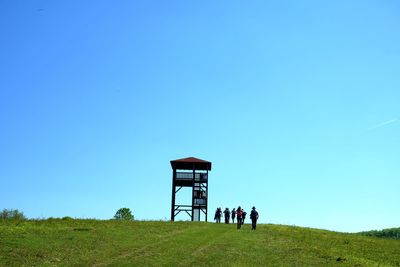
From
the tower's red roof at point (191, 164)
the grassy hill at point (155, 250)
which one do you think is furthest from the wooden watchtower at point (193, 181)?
the grassy hill at point (155, 250)

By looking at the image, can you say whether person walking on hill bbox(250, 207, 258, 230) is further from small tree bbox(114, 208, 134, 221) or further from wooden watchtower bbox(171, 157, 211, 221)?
small tree bbox(114, 208, 134, 221)

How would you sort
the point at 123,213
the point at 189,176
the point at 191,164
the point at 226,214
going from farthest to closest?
the point at 123,213, the point at 191,164, the point at 189,176, the point at 226,214

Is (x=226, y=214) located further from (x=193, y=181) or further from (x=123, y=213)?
(x=123, y=213)

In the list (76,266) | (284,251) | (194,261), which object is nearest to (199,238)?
(284,251)

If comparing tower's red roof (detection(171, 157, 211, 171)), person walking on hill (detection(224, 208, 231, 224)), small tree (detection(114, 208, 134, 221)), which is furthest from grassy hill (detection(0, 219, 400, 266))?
small tree (detection(114, 208, 134, 221))

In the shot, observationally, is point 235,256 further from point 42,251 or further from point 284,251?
point 42,251

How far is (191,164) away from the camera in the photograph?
69188mm

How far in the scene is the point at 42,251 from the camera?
929 inches

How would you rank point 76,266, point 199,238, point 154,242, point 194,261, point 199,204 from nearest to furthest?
point 76,266, point 194,261, point 154,242, point 199,238, point 199,204

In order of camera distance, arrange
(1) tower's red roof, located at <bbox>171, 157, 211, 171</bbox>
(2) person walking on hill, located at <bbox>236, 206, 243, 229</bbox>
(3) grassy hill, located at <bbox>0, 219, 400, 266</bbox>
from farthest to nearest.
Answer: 1. (1) tower's red roof, located at <bbox>171, 157, 211, 171</bbox>
2. (2) person walking on hill, located at <bbox>236, 206, 243, 229</bbox>
3. (3) grassy hill, located at <bbox>0, 219, 400, 266</bbox>

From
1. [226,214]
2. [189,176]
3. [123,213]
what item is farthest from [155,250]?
[123,213]

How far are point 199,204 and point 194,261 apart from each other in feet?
150

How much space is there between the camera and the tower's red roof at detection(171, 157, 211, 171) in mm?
68750

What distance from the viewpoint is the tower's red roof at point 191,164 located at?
226 feet
